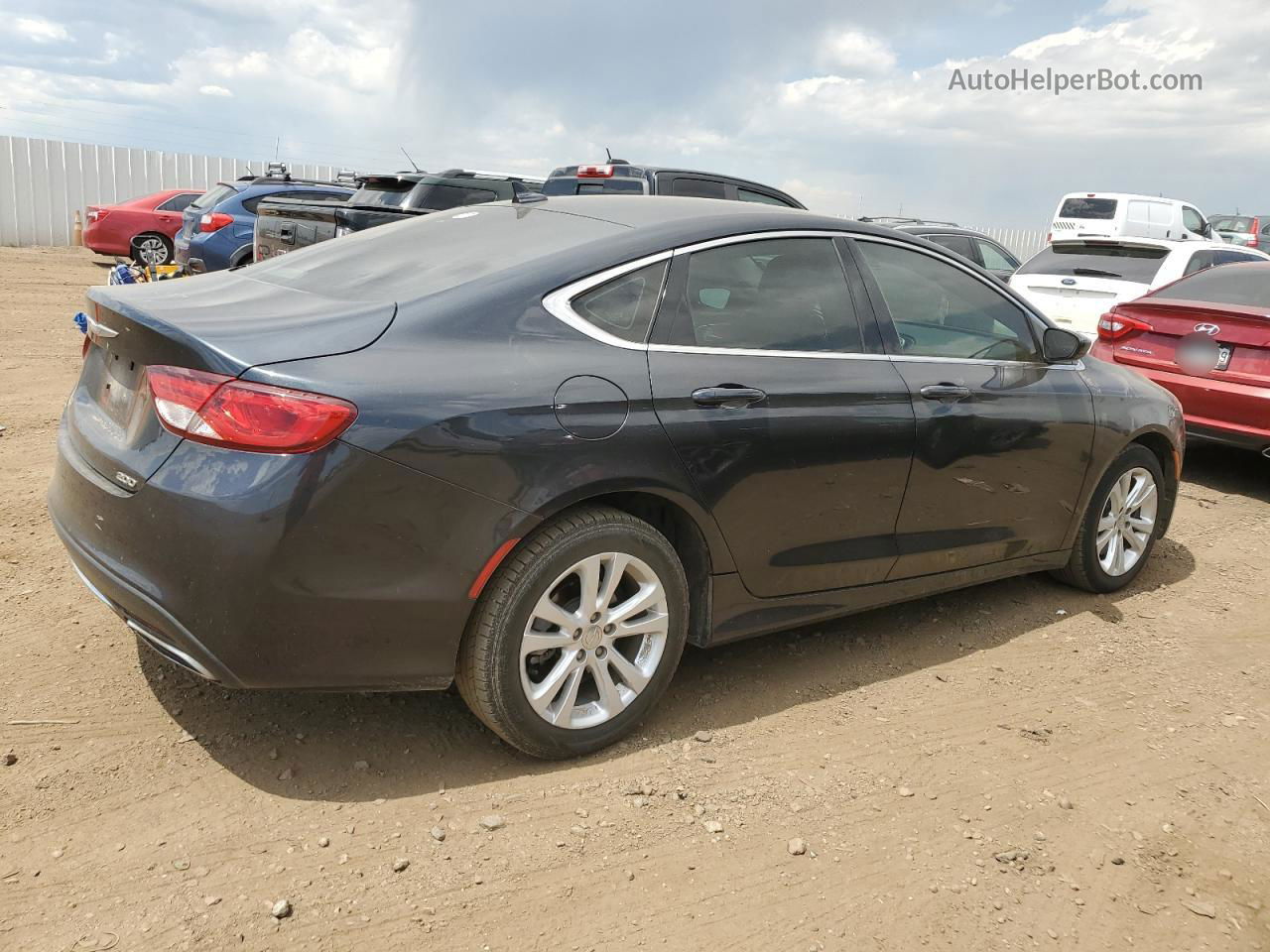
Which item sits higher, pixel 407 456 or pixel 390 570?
pixel 407 456

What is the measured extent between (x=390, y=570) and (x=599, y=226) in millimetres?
1384

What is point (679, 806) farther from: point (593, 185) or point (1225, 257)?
point (1225, 257)

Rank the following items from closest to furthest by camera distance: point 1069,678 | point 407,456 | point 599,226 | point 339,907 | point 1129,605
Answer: point 339,907 → point 407,456 → point 599,226 → point 1069,678 → point 1129,605

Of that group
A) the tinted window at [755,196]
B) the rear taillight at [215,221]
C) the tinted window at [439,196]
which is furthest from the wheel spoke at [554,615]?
the rear taillight at [215,221]

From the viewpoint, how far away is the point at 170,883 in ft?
8.21

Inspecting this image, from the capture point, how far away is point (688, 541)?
3.31 meters

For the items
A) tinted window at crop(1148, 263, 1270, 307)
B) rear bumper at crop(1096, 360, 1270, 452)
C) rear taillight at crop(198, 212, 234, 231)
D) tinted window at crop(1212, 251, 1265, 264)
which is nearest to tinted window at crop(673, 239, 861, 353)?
rear bumper at crop(1096, 360, 1270, 452)

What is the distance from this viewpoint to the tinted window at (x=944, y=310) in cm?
388

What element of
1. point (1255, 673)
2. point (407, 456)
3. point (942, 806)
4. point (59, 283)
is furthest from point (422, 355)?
point (59, 283)

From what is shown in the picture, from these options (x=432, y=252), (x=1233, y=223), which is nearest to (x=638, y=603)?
(x=432, y=252)

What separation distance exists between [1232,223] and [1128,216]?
474 inches

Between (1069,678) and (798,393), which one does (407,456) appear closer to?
(798,393)

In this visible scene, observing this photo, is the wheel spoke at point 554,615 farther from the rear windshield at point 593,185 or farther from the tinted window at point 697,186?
the tinted window at point 697,186

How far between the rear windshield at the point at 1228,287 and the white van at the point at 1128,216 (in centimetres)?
1404
